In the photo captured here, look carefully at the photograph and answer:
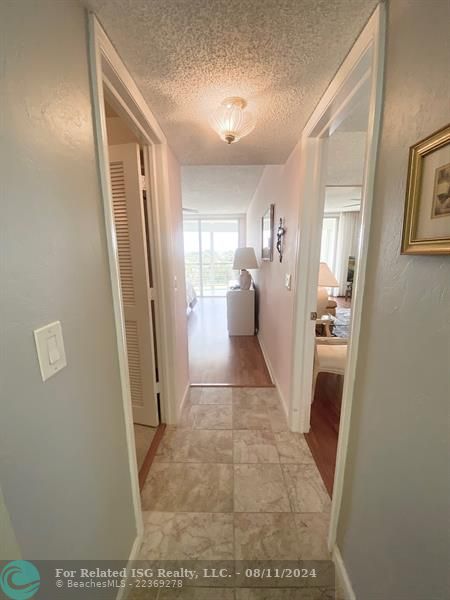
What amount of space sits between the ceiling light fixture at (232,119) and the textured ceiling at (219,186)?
1.79 metres

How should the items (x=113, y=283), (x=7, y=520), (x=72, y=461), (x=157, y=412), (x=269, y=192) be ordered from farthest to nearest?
(x=269, y=192), (x=157, y=412), (x=113, y=283), (x=72, y=461), (x=7, y=520)

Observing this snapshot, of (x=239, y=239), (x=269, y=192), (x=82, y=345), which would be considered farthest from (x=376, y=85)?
(x=239, y=239)

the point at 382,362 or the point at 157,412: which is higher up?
the point at 382,362

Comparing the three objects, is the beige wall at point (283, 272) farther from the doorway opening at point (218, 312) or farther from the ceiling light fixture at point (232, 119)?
the ceiling light fixture at point (232, 119)

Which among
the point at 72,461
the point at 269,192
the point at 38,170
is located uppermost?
the point at 269,192

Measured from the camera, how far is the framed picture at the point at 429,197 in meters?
0.53

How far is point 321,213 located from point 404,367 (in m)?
1.24

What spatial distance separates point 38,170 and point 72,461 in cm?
80

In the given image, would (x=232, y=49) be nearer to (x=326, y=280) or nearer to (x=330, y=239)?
(x=326, y=280)

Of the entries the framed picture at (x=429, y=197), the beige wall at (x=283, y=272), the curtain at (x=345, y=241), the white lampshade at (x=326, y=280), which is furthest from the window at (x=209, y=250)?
the framed picture at (x=429, y=197)

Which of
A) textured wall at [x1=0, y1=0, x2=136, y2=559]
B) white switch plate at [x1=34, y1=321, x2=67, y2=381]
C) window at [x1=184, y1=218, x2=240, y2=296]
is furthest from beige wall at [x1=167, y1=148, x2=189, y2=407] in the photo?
window at [x1=184, y1=218, x2=240, y2=296]

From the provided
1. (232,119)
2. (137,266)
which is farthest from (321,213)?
(137,266)

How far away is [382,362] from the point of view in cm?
76

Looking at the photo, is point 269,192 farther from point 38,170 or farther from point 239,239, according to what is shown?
point 239,239
